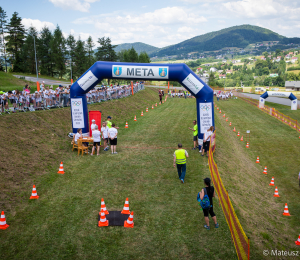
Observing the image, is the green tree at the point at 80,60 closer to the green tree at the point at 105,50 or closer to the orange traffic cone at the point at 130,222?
the green tree at the point at 105,50

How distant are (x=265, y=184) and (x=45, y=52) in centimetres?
6910

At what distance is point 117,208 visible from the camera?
8.63 meters

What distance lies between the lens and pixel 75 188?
33.3 feet

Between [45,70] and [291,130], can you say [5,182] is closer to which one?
[291,130]

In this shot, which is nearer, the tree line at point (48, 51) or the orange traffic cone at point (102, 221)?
the orange traffic cone at point (102, 221)

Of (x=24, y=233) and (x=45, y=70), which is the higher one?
(x=45, y=70)

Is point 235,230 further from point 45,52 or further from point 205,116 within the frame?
point 45,52

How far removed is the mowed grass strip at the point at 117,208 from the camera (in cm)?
668

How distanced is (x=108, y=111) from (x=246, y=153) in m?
13.1

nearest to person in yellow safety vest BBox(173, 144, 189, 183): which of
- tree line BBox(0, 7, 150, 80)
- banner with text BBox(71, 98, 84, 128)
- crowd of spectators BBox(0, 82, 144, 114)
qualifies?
banner with text BBox(71, 98, 84, 128)

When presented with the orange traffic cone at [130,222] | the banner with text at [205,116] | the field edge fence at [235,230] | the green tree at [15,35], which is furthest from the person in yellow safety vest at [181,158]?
the green tree at [15,35]

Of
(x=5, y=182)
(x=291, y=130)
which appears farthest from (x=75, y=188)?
(x=291, y=130)

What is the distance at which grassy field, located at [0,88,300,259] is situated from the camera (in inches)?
270

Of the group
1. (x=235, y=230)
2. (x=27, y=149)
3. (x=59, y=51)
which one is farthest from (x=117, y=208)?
(x=59, y=51)
